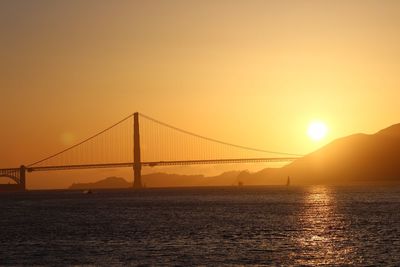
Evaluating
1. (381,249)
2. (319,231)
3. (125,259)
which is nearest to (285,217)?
(319,231)

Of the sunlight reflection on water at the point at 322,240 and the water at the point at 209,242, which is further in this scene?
the water at the point at 209,242

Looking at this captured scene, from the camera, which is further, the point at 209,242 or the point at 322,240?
the point at 322,240

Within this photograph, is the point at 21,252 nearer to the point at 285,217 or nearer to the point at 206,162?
the point at 285,217

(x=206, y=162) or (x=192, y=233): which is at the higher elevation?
(x=206, y=162)

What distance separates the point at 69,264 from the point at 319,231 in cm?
2593

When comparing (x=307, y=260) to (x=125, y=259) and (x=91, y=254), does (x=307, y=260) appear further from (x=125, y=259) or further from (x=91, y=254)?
(x=91, y=254)

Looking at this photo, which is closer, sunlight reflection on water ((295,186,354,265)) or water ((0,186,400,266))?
sunlight reflection on water ((295,186,354,265))

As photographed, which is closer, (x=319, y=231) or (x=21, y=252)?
(x=21, y=252)

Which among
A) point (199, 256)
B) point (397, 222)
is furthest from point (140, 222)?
point (199, 256)

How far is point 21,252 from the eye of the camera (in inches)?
1854

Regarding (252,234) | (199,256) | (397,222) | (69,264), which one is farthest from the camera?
(397,222)

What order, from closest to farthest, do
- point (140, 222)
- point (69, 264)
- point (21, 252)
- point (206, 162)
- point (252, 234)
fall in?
point (69, 264) < point (21, 252) < point (252, 234) < point (140, 222) < point (206, 162)

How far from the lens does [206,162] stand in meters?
176

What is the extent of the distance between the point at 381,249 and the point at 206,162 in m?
→ 131
